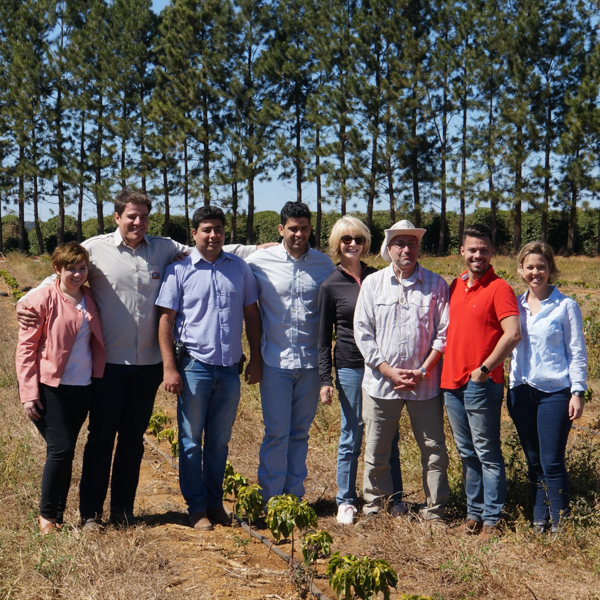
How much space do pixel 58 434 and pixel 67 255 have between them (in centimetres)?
98

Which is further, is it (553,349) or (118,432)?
(118,432)

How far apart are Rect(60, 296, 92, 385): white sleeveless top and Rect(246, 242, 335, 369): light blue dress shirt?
3.60 feet

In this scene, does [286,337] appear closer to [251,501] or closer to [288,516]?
[251,501]

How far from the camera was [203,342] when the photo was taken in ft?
13.3

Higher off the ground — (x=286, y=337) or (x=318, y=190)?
(x=318, y=190)

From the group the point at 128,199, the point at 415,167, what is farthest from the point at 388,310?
the point at 415,167

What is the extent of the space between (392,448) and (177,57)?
30633 mm

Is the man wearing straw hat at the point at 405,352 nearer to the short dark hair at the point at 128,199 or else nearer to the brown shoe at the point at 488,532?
the brown shoe at the point at 488,532

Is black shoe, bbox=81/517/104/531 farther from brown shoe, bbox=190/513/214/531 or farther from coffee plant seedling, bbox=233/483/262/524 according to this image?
coffee plant seedling, bbox=233/483/262/524

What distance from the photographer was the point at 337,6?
30.0 meters

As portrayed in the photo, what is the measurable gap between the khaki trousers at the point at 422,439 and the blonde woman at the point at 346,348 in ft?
0.46

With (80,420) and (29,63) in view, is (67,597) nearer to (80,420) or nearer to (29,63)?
(80,420)

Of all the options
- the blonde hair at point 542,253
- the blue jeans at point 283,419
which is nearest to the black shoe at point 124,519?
the blue jeans at point 283,419

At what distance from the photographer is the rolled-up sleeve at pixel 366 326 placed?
4.02m
